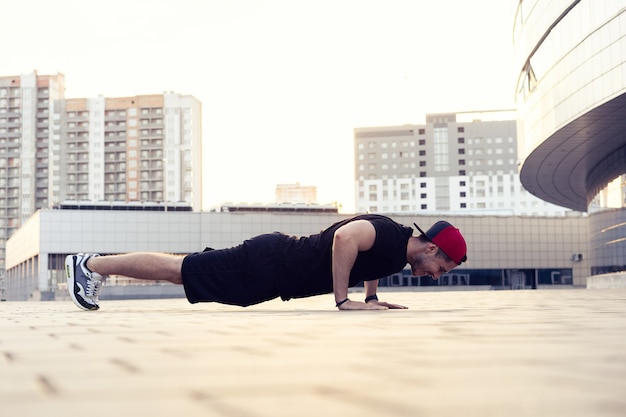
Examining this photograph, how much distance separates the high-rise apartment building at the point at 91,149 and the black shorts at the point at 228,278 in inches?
4384

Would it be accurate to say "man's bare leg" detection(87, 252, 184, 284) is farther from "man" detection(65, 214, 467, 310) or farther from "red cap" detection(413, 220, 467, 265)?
"red cap" detection(413, 220, 467, 265)

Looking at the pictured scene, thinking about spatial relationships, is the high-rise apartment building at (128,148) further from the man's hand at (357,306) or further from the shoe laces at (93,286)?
the man's hand at (357,306)

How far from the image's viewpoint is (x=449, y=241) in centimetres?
586

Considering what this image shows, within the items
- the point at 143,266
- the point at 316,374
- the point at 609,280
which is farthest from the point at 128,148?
the point at 316,374

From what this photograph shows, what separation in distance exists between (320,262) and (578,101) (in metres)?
21.9

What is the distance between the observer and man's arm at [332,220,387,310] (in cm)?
565

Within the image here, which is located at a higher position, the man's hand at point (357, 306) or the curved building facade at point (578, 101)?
the curved building facade at point (578, 101)

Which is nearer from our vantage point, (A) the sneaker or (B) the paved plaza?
(B) the paved plaza

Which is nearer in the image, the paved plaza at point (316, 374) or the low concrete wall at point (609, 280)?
the paved plaza at point (316, 374)

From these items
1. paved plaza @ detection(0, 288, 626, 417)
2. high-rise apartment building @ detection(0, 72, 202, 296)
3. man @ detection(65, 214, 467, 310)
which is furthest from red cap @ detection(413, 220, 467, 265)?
high-rise apartment building @ detection(0, 72, 202, 296)

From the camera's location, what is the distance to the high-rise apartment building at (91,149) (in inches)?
4579

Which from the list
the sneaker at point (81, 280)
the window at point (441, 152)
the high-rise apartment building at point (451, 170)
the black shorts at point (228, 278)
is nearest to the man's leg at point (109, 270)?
the sneaker at point (81, 280)

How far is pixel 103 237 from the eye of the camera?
55.6m

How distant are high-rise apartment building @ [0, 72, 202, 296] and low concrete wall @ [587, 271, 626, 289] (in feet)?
290
